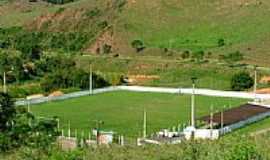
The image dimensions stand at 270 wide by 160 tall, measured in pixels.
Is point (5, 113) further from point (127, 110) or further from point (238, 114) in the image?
point (127, 110)

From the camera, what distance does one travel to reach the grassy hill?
71.5 metres

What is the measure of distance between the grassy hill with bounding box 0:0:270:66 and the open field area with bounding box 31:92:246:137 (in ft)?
63.6

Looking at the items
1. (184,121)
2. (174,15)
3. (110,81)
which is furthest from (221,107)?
(174,15)

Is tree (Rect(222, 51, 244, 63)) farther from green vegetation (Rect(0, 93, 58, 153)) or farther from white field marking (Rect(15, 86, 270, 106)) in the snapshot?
green vegetation (Rect(0, 93, 58, 153))

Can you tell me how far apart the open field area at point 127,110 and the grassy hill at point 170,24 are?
19.4 m

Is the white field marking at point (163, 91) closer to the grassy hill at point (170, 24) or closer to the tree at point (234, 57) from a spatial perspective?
the tree at point (234, 57)

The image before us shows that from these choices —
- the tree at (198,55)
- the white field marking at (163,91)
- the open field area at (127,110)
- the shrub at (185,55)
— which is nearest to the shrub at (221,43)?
the tree at (198,55)

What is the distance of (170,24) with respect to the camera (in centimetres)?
7875

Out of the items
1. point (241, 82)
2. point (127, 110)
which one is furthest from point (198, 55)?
point (127, 110)

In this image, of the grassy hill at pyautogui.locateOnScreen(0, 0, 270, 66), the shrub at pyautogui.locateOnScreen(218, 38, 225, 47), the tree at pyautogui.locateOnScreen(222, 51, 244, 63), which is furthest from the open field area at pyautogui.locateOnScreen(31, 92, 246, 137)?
the shrub at pyautogui.locateOnScreen(218, 38, 225, 47)

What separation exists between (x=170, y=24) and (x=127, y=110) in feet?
121

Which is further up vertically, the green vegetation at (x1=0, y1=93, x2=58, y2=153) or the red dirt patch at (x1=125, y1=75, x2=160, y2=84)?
the green vegetation at (x1=0, y1=93, x2=58, y2=153)

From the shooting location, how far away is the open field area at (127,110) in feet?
125

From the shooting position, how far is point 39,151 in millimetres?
16469
